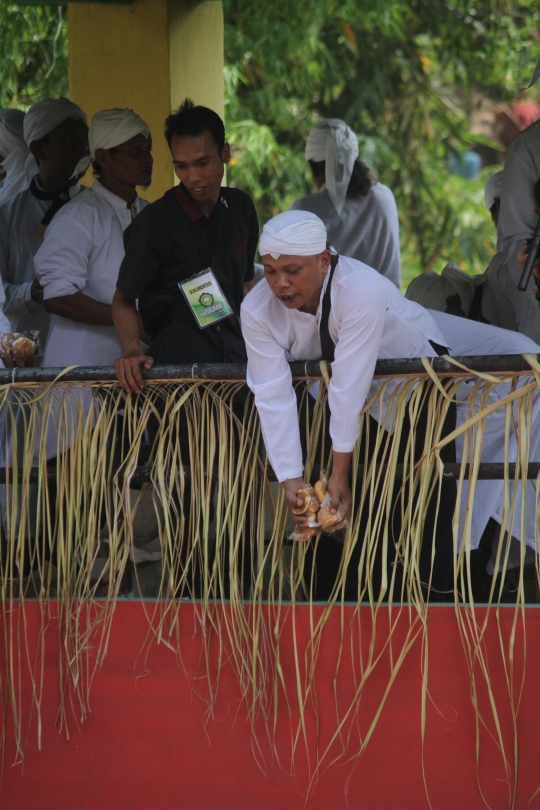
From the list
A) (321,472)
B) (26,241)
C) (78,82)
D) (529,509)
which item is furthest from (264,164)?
(321,472)

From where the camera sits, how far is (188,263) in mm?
3010

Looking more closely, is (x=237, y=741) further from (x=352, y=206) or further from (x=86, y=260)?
(x=352, y=206)

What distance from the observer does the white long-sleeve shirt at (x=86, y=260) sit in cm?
332

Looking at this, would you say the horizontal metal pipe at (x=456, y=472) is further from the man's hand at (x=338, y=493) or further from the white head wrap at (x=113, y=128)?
the white head wrap at (x=113, y=128)

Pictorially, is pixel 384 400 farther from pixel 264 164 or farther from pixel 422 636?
pixel 264 164

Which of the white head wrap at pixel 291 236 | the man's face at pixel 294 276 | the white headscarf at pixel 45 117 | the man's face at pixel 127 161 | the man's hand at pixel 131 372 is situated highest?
the white headscarf at pixel 45 117

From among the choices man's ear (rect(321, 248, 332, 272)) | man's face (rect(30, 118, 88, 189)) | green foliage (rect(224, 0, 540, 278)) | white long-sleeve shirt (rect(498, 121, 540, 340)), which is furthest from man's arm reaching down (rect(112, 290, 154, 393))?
green foliage (rect(224, 0, 540, 278))

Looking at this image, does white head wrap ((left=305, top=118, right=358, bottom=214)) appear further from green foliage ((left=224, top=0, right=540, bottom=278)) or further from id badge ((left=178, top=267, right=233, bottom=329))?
green foliage ((left=224, top=0, right=540, bottom=278))

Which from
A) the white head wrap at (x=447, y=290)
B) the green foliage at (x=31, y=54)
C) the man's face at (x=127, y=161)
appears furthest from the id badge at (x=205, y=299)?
the green foliage at (x=31, y=54)

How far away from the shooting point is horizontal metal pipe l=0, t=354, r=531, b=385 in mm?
2441

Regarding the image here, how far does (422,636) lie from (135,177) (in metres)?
1.78

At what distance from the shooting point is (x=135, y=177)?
11.3 feet

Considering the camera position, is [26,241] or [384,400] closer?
[384,400]

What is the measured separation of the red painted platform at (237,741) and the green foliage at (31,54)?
16.1 feet
